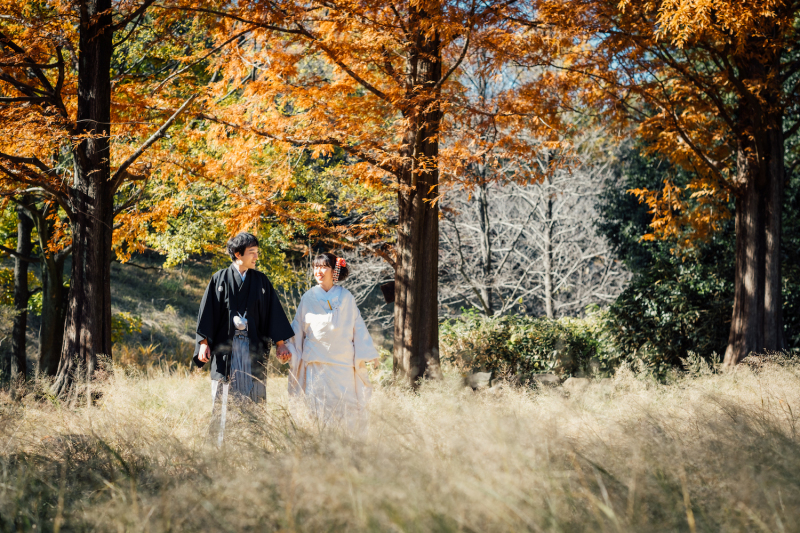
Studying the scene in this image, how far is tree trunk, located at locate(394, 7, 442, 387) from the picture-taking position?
7391mm

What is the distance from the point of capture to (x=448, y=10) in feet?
21.4

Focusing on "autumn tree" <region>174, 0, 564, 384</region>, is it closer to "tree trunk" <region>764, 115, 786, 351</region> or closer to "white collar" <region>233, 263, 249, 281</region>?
"white collar" <region>233, 263, 249, 281</region>

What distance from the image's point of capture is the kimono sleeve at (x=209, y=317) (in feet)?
14.8

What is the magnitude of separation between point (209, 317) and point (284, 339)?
601mm

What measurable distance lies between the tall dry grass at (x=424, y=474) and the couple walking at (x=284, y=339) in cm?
48

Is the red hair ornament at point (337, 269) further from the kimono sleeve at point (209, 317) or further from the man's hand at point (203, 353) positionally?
the man's hand at point (203, 353)

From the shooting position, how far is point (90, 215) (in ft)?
21.8

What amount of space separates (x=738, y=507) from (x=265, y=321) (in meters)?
3.37

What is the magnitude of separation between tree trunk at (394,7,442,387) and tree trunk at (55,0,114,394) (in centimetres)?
337

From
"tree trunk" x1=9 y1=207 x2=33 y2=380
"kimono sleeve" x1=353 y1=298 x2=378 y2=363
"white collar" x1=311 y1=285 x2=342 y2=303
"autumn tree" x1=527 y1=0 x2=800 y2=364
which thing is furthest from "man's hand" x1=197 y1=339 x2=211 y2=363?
"tree trunk" x1=9 y1=207 x2=33 y2=380

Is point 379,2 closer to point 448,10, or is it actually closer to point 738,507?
point 448,10

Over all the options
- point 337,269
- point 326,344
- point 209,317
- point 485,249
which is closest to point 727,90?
point 485,249

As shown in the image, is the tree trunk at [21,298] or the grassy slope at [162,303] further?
the grassy slope at [162,303]

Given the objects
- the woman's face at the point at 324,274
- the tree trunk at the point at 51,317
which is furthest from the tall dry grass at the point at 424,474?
the tree trunk at the point at 51,317
